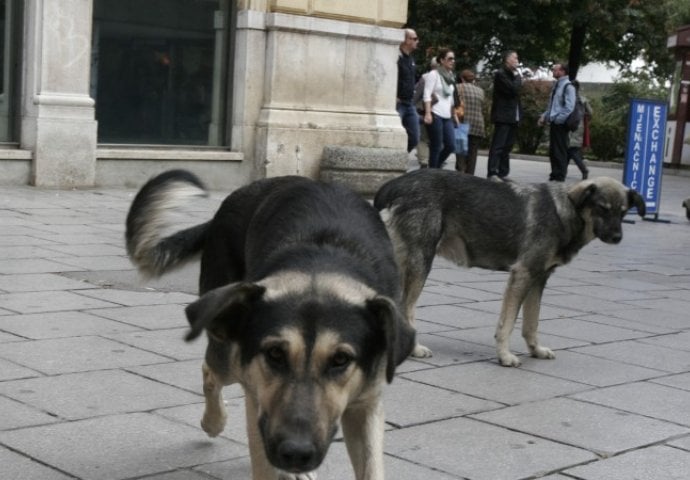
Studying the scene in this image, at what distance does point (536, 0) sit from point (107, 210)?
26.8 m

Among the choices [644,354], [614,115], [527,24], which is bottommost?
[644,354]

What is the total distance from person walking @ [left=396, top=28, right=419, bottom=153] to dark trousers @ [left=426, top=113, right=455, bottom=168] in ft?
0.88

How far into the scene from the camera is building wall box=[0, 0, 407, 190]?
14.7 meters

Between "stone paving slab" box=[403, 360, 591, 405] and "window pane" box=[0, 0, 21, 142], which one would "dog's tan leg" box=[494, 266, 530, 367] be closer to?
"stone paving slab" box=[403, 360, 591, 405]

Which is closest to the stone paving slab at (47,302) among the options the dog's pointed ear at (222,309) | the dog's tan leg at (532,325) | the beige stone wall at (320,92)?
the dog's tan leg at (532,325)

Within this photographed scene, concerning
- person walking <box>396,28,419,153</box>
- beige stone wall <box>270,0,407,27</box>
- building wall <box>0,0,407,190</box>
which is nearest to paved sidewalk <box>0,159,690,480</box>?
building wall <box>0,0,407,190</box>

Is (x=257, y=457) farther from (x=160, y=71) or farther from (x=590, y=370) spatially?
(x=160, y=71)

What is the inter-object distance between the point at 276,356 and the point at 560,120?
1766cm

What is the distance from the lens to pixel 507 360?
7.16 meters

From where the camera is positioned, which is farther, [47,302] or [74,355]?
[47,302]

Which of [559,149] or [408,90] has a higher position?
[408,90]

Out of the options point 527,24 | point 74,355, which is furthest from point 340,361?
point 527,24

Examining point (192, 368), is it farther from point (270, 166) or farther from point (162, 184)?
point (270, 166)

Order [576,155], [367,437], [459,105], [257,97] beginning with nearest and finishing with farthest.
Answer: [367,437] → [257,97] → [459,105] → [576,155]
